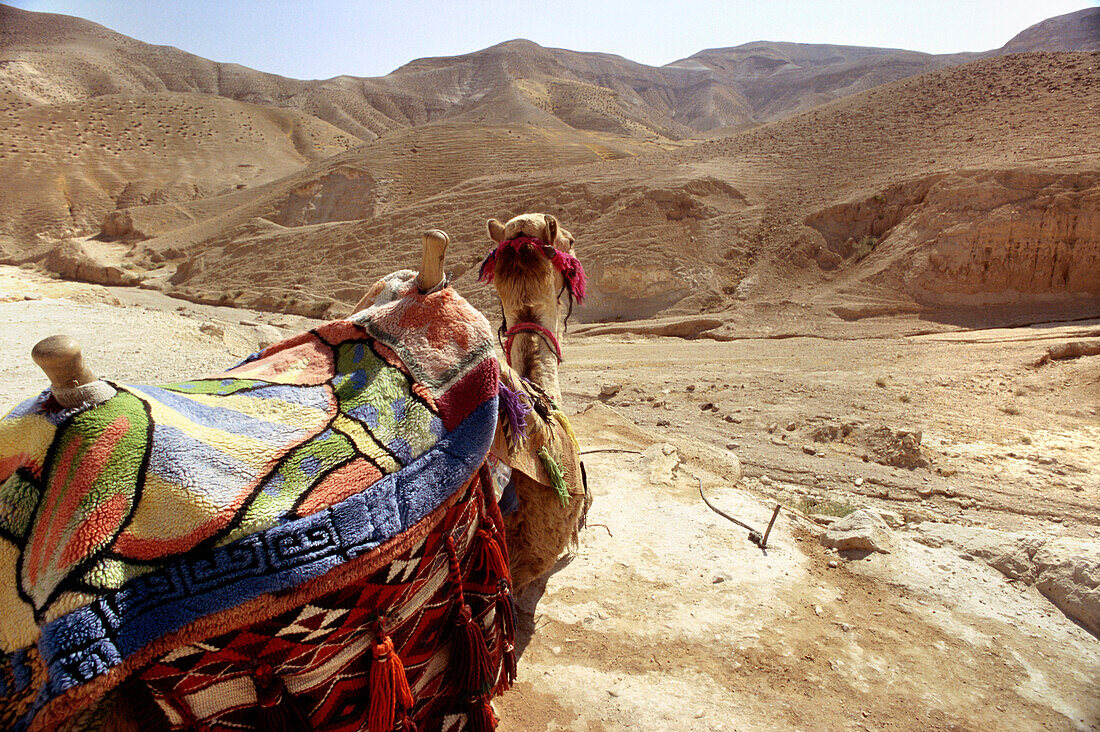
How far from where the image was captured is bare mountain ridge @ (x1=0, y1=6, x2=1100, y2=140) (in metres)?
55.1

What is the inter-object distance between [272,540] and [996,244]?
1558cm

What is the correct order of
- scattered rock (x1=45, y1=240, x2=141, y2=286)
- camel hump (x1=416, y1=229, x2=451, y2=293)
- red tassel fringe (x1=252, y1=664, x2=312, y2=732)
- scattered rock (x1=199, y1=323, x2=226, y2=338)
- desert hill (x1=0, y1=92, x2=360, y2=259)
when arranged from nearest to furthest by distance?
1. red tassel fringe (x1=252, y1=664, x2=312, y2=732)
2. camel hump (x1=416, y1=229, x2=451, y2=293)
3. scattered rock (x1=199, y1=323, x2=226, y2=338)
4. scattered rock (x1=45, y1=240, x2=141, y2=286)
5. desert hill (x1=0, y1=92, x2=360, y2=259)

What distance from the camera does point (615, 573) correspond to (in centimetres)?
318

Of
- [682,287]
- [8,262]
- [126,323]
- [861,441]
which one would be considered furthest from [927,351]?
[8,262]

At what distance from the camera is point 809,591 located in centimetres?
301

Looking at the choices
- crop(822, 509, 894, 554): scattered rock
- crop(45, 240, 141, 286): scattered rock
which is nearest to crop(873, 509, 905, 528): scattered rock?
crop(822, 509, 894, 554): scattered rock

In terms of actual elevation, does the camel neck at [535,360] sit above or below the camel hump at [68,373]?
below

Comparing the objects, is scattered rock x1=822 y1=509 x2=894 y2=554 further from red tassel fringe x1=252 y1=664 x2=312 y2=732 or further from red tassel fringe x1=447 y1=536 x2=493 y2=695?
red tassel fringe x1=252 y1=664 x2=312 y2=732

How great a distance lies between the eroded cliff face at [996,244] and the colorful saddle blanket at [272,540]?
46.7ft

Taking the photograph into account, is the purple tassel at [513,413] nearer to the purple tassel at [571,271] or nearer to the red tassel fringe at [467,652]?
the red tassel fringe at [467,652]

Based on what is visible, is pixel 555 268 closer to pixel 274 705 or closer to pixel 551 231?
pixel 551 231

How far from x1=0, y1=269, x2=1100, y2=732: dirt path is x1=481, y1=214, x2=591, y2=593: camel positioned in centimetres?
52

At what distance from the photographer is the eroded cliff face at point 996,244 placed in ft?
41.0

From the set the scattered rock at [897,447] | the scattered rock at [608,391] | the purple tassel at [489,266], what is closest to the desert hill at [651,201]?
the scattered rock at [608,391]
